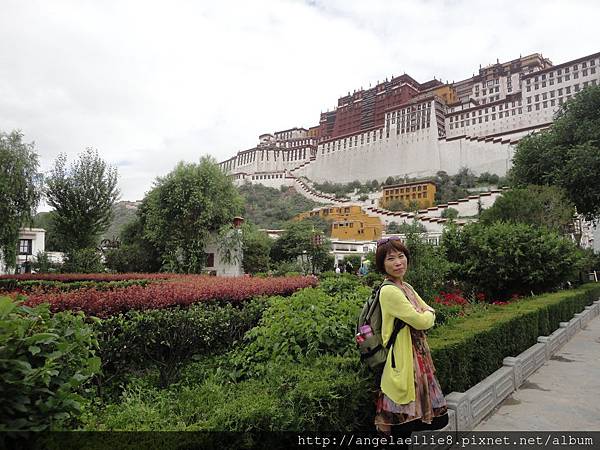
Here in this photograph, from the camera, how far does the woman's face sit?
2.63m

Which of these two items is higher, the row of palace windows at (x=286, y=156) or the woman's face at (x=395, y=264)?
the row of palace windows at (x=286, y=156)

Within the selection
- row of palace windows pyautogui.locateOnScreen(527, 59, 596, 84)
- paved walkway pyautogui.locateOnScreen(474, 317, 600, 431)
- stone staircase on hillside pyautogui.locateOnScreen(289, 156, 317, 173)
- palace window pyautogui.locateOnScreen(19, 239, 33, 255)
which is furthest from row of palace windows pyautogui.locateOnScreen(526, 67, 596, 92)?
palace window pyautogui.locateOnScreen(19, 239, 33, 255)

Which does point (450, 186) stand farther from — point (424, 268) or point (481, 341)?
point (481, 341)

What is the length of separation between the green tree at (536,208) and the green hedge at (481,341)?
30.9 ft

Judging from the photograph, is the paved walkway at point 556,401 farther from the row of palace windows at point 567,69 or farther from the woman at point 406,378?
the row of palace windows at point 567,69

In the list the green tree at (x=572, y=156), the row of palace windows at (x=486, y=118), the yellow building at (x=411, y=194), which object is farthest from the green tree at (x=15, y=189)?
the row of palace windows at (x=486, y=118)

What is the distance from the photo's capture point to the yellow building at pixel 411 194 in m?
58.7

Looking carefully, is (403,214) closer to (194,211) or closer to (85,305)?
(194,211)

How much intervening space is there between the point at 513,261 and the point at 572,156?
1022 centimetres

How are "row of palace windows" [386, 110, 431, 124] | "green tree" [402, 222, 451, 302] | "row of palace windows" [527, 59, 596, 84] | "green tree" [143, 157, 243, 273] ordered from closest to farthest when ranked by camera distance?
"green tree" [402, 222, 451, 302] < "green tree" [143, 157, 243, 273] < "row of palace windows" [527, 59, 596, 84] < "row of palace windows" [386, 110, 431, 124]

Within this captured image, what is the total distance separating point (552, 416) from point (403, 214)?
51076mm

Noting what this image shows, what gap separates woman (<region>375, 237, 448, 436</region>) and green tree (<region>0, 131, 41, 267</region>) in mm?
22862

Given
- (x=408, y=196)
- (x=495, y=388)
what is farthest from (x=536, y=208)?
(x=408, y=196)

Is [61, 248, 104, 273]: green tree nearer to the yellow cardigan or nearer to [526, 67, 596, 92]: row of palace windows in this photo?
the yellow cardigan
